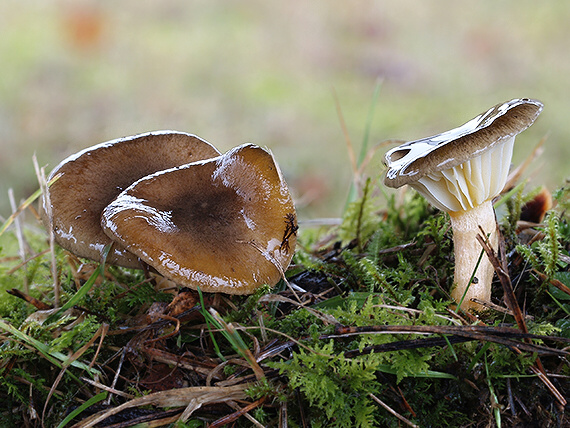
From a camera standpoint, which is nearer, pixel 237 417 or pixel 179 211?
pixel 237 417

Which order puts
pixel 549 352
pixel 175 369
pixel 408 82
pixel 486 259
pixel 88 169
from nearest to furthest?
pixel 549 352 → pixel 175 369 → pixel 486 259 → pixel 88 169 → pixel 408 82

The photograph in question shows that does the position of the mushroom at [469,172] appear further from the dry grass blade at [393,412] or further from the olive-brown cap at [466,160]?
the dry grass blade at [393,412]

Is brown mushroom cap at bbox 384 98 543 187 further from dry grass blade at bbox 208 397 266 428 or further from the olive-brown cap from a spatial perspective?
dry grass blade at bbox 208 397 266 428

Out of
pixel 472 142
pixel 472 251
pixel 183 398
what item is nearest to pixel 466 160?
pixel 472 142

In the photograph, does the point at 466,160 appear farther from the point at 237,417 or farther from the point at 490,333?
the point at 237,417

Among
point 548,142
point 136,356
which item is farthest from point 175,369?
point 548,142

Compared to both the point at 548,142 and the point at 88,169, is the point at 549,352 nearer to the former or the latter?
the point at 88,169

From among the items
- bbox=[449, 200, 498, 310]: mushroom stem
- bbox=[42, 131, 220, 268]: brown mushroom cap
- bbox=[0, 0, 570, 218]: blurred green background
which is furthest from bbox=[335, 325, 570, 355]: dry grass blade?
bbox=[0, 0, 570, 218]: blurred green background
